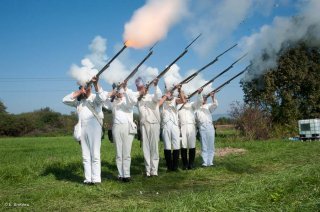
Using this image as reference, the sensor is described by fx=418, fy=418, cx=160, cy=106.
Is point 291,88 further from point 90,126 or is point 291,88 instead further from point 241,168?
point 90,126

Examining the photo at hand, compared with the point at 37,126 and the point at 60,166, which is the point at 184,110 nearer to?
the point at 60,166

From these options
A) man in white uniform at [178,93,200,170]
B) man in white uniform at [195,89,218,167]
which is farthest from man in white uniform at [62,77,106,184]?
man in white uniform at [195,89,218,167]

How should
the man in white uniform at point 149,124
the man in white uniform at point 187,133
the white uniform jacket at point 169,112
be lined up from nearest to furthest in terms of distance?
the man in white uniform at point 149,124, the white uniform jacket at point 169,112, the man in white uniform at point 187,133

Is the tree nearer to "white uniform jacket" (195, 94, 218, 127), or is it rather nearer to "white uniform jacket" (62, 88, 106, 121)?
"white uniform jacket" (195, 94, 218, 127)

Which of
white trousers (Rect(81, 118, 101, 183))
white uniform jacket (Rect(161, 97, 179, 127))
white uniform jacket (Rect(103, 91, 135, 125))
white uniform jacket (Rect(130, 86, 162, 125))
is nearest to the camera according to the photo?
white trousers (Rect(81, 118, 101, 183))

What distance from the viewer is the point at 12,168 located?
11.2 m

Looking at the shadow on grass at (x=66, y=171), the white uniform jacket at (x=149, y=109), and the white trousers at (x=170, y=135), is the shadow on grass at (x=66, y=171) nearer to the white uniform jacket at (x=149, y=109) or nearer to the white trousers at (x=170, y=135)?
the white uniform jacket at (x=149, y=109)

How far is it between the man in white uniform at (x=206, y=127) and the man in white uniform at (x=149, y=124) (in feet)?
8.44

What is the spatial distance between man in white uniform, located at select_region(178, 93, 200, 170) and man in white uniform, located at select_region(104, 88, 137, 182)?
2636 mm

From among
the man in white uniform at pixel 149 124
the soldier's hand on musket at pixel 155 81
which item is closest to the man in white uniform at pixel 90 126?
the man in white uniform at pixel 149 124

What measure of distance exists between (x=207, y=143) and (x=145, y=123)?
3.14 m

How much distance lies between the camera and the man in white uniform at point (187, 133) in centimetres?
1252

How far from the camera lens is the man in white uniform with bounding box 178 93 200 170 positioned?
493 inches

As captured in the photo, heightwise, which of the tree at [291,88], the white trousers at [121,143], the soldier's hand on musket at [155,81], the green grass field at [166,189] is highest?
the tree at [291,88]
